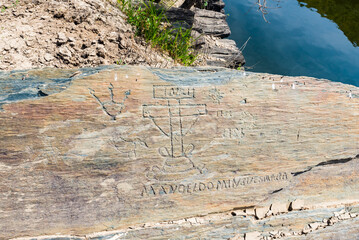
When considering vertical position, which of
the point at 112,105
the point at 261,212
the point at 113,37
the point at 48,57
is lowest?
the point at 261,212

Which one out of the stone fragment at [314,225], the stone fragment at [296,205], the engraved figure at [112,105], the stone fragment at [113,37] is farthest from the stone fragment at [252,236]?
the stone fragment at [113,37]

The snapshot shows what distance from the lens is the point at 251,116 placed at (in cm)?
228

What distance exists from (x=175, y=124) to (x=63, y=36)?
136 cm

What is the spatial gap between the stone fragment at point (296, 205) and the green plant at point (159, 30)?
1.92 meters

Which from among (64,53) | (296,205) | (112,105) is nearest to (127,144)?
(112,105)

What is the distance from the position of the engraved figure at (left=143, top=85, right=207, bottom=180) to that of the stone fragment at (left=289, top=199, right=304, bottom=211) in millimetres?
978

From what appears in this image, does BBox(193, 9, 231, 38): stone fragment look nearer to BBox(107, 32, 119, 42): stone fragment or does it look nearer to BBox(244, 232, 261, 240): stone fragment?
BBox(107, 32, 119, 42): stone fragment

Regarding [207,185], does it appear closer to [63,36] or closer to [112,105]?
[112,105]

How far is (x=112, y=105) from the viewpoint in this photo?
6.55 ft

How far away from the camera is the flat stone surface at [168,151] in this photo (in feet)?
6.33

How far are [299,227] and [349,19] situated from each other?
4.01 metres

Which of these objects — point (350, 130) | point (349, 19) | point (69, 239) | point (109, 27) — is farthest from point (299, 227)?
point (349, 19)

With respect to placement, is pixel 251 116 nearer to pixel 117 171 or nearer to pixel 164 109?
pixel 164 109

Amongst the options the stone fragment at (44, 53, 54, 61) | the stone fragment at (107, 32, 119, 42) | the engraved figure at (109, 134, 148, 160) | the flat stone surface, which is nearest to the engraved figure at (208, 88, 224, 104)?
the flat stone surface
